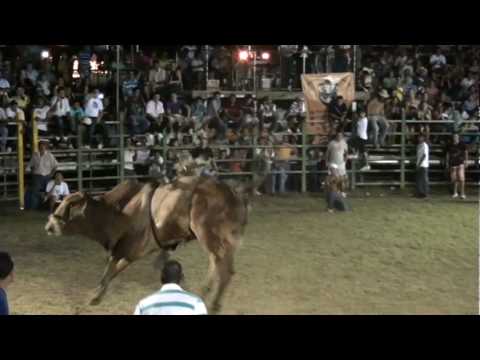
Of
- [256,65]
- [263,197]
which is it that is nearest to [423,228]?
[263,197]

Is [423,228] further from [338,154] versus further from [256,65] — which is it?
[256,65]

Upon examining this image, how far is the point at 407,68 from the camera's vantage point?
20.8 m

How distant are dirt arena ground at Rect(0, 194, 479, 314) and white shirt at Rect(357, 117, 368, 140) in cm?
347

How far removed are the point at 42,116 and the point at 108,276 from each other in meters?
8.68

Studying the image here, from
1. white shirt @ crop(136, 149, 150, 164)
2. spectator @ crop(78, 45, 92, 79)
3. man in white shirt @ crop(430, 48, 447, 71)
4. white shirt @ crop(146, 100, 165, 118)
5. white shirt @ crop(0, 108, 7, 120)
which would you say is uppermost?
man in white shirt @ crop(430, 48, 447, 71)

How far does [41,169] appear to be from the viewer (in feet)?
45.5

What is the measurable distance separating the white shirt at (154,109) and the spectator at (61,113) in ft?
6.04

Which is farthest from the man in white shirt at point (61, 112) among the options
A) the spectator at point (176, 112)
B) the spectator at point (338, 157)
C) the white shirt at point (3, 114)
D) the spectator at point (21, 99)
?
the spectator at point (338, 157)

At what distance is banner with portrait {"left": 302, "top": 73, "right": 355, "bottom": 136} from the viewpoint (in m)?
16.9

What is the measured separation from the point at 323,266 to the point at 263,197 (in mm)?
6251

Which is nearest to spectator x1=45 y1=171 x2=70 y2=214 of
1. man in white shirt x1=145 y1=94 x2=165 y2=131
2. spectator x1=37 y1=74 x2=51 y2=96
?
man in white shirt x1=145 y1=94 x2=165 y2=131

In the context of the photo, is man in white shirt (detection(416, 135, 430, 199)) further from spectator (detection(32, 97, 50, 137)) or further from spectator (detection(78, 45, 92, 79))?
spectator (detection(78, 45, 92, 79))

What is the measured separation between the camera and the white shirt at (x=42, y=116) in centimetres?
1542
